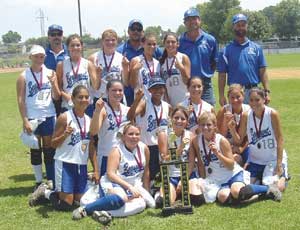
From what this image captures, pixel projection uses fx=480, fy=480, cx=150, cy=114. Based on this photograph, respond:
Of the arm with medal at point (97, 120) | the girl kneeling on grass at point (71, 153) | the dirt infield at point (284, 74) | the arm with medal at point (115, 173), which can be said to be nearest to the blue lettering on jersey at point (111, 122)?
the arm with medal at point (97, 120)

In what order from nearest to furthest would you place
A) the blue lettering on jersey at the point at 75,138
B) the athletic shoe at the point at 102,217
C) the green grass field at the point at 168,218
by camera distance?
the green grass field at the point at 168,218, the athletic shoe at the point at 102,217, the blue lettering on jersey at the point at 75,138

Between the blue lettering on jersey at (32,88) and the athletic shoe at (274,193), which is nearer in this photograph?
the athletic shoe at (274,193)

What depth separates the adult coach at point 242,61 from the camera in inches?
315

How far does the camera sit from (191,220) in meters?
5.74

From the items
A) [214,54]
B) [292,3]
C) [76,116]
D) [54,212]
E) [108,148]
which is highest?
[292,3]

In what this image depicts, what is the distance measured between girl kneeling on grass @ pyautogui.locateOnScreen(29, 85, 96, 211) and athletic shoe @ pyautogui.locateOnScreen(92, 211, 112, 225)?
0.71 metres

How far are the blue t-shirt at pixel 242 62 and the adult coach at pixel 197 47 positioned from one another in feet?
0.86

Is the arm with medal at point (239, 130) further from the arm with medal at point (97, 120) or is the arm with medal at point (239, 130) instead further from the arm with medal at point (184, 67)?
the arm with medal at point (97, 120)

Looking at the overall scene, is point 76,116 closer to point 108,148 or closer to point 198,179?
point 108,148

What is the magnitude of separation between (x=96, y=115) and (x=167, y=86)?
1.71 m

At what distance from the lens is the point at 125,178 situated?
20.6 feet

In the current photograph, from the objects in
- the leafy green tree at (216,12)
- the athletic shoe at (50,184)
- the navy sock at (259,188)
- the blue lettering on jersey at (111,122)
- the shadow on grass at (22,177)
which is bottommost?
the shadow on grass at (22,177)

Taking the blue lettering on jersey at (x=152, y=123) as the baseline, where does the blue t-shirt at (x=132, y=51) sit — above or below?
above

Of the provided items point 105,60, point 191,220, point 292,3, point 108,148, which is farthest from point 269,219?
point 292,3
